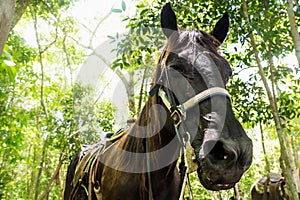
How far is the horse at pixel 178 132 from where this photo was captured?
1.90 m

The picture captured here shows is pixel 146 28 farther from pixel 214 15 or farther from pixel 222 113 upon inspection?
pixel 222 113

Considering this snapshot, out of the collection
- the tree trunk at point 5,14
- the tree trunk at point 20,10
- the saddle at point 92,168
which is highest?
the tree trunk at point 20,10

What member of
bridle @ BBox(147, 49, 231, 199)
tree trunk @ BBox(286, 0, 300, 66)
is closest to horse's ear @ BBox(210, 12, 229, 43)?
bridle @ BBox(147, 49, 231, 199)

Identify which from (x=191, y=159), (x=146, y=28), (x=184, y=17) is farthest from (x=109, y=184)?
(x=184, y=17)

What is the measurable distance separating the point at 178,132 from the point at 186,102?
0.83 ft

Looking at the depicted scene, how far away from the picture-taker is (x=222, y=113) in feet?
6.57

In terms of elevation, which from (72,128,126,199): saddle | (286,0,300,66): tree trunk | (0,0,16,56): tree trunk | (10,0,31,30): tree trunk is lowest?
(72,128,126,199): saddle

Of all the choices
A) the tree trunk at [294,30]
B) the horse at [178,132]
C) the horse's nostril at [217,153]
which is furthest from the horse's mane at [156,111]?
the tree trunk at [294,30]

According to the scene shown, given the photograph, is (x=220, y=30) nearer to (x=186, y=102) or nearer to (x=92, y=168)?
(x=186, y=102)

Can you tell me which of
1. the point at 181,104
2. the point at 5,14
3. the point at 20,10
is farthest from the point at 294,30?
the point at 20,10

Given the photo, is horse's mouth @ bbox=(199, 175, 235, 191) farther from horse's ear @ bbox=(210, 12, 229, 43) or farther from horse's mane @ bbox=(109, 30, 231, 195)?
horse's ear @ bbox=(210, 12, 229, 43)

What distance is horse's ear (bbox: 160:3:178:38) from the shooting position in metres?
2.70

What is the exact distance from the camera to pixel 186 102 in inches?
87.4

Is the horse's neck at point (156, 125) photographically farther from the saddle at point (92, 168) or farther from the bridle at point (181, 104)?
the saddle at point (92, 168)
